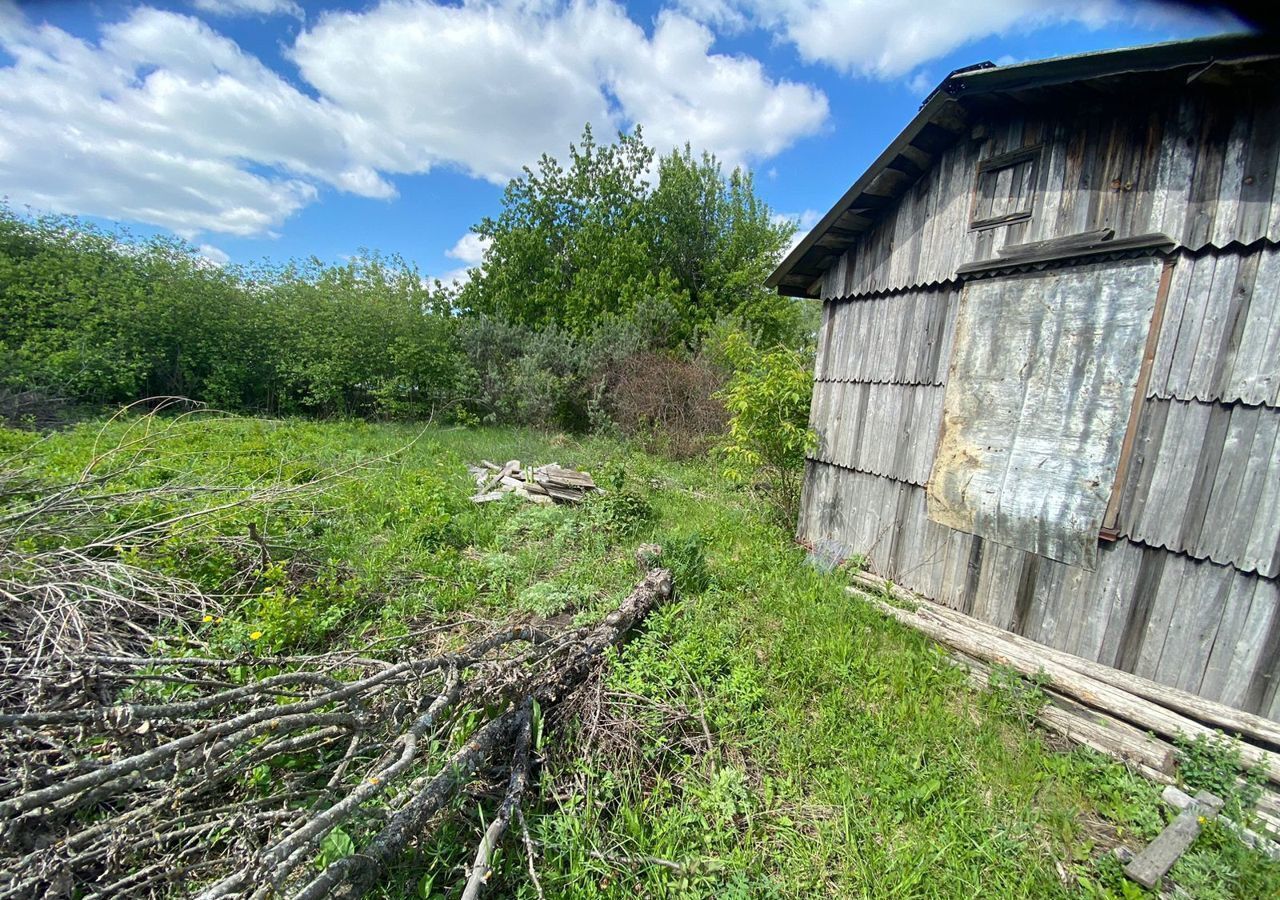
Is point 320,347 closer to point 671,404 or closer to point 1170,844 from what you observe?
point 671,404

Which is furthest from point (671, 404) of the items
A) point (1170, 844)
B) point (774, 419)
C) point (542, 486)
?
point (1170, 844)

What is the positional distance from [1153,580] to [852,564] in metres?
1.99

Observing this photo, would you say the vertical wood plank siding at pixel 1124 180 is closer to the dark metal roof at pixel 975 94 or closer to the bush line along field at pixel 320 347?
the dark metal roof at pixel 975 94

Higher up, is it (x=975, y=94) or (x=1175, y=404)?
(x=975, y=94)

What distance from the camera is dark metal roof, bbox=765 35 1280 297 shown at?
2387 mm

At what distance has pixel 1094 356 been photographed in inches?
117

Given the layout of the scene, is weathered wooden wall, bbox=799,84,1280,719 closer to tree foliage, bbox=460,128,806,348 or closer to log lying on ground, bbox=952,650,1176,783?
log lying on ground, bbox=952,650,1176,783

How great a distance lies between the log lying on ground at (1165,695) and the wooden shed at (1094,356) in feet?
0.27

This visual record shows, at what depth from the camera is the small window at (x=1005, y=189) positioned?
10.8ft

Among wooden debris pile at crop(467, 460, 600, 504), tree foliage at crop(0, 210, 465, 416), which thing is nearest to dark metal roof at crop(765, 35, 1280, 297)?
wooden debris pile at crop(467, 460, 600, 504)

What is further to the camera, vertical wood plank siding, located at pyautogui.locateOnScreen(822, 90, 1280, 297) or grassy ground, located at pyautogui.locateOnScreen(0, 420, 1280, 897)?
vertical wood plank siding, located at pyautogui.locateOnScreen(822, 90, 1280, 297)

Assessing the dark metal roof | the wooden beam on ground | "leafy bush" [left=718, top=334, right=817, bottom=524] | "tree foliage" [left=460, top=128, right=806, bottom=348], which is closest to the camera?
the wooden beam on ground

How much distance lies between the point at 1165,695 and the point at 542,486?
19.9ft

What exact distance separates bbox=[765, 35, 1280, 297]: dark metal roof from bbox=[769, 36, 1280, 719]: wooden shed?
13mm
